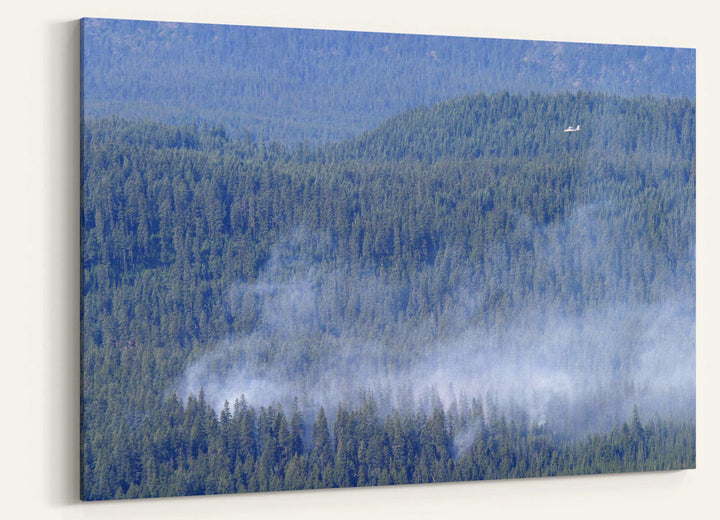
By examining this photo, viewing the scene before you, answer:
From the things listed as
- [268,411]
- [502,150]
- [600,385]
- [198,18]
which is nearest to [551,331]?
[600,385]

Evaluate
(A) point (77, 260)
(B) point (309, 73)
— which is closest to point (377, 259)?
(B) point (309, 73)

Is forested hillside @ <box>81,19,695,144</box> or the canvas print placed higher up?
forested hillside @ <box>81,19,695,144</box>

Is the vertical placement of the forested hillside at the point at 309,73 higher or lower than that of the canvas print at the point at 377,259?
higher

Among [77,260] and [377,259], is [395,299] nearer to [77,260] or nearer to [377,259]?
[377,259]

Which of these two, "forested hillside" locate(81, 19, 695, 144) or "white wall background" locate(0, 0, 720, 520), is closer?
"white wall background" locate(0, 0, 720, 520)

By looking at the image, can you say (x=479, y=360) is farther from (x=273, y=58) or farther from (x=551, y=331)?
(x=273, y=58)

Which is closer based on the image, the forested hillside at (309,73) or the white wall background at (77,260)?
the white wall background at (77,260)
